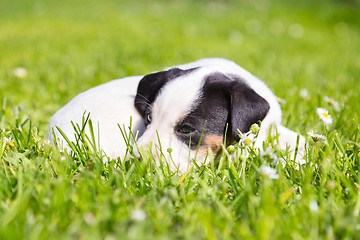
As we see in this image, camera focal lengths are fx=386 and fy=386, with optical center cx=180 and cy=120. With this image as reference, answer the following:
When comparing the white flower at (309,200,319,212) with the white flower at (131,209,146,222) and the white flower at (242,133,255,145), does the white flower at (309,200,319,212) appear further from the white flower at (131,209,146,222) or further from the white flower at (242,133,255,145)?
the white flower at (131,209,146,222)

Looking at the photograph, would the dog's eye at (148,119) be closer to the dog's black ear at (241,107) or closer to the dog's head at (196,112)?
the dog's head at (196,112)

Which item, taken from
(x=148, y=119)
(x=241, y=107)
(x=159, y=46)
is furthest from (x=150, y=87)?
(x=159, y=46)

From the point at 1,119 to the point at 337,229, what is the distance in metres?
2.68

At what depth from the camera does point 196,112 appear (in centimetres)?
254

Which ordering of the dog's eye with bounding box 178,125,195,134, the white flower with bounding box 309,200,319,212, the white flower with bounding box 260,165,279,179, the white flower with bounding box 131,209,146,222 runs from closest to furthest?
the white flower with bounding box 131,209,146,222 → the white flower with bounding box 309,200,319,212 → the white flower with bounding box 260,165,279,179 → the dog's eye with bounding box 178,125,195,134

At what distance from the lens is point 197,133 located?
8.27 feet

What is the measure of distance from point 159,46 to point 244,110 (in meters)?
4.59

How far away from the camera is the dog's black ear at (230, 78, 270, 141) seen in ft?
7.93

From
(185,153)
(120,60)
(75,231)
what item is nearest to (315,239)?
(75,231)

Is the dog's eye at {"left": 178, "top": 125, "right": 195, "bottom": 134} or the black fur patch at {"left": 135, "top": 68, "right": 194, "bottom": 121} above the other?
the black fur patch at {"left": 135, "top": 68, "right": 194, "bottom": 121}

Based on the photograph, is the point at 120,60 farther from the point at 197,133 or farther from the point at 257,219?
the point at 257,219

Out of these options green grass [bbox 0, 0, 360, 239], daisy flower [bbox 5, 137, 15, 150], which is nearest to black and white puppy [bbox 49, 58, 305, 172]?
green grass [bbox 0, 0, 360, 239]

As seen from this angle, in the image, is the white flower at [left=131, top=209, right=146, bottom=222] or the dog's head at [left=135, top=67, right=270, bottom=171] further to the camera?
the dog's head at [left=135, top=67, right=270, bottom=171]

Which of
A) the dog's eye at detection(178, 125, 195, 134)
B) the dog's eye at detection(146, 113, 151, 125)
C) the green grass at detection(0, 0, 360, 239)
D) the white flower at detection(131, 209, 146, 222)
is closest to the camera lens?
the white flower at detection(131, 209, 146, 222)
